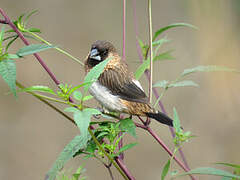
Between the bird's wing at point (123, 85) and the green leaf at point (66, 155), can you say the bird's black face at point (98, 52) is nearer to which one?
the bird's wing at point (123, 85)

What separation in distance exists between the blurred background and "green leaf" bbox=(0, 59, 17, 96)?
114 inches

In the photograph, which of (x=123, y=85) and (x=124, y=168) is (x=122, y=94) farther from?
(x=124, y=168)

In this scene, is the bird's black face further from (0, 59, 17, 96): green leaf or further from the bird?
(0, 59, 17, 96): green leaf

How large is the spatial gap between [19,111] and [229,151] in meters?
2.35

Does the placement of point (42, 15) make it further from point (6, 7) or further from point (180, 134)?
point (180, 134)

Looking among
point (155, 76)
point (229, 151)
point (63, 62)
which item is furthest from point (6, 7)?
point (229, 151)

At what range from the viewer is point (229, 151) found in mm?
4609

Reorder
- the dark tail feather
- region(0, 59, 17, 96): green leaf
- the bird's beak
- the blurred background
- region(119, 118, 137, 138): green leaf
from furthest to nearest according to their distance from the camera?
the blurred background
the bird's beak
the dark tail feather
region(119, 118, 137, 138): green leaf
region(0, 59, 17, 96): green leaf

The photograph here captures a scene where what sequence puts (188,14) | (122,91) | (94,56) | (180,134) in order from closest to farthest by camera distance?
(180,134) < (122,91) < (94,56) < (188,14)

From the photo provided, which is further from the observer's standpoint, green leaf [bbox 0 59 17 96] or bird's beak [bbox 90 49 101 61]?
bird's beak [bbox 90 49 101 61]

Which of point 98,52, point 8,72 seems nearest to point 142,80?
point 98,52

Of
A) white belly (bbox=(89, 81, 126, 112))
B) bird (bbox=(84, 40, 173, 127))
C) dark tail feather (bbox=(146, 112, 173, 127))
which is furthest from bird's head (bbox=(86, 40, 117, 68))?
dark tail feather (bbox=(146, 112, 173, 127))

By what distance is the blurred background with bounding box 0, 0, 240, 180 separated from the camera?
4230 mm

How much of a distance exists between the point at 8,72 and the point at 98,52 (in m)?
1.18
